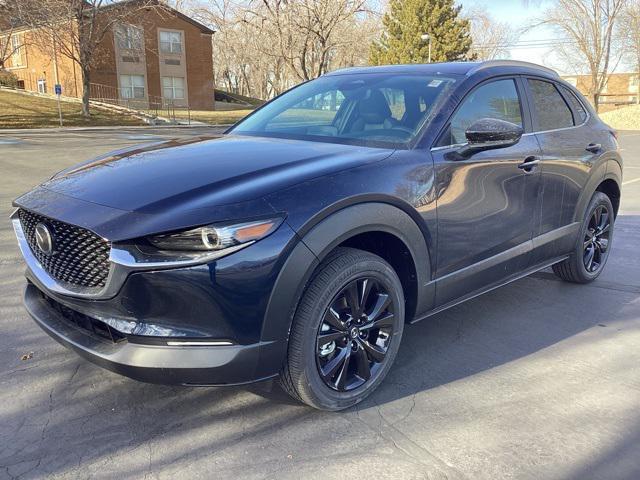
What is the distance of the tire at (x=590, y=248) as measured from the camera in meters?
4.84

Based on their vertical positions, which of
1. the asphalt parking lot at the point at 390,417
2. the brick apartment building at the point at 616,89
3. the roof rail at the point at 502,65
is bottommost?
the asphalt parking lot at the point at 390,417

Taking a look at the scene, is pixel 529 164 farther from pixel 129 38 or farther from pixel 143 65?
pixel 143 65

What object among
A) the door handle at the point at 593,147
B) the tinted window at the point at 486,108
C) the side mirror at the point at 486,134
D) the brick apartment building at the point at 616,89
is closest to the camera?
the side mirror at the point at 486,134

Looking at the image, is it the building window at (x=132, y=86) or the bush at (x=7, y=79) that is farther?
the bush at (x=7, y=79)

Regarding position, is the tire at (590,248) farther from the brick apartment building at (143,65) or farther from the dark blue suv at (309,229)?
the brick apartment building at (143,65)

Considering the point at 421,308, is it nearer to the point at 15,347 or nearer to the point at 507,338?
the point at 507,338

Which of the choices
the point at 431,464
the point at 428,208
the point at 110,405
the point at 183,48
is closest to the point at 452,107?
the point at 428,208

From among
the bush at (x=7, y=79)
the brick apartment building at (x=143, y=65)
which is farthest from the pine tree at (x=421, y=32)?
the bush at (x=7, y=79)

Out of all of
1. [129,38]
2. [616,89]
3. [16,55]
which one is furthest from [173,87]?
[616,89]

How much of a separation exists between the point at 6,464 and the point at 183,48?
4183 centimetres

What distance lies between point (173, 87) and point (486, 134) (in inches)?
1603

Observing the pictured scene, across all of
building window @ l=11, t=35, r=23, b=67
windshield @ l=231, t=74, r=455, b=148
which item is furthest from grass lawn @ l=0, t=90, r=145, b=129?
windshield @ l=231, t=74, r=455, b=148

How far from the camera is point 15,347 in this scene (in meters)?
3.74

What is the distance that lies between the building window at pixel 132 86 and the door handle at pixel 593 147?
38437 mm
